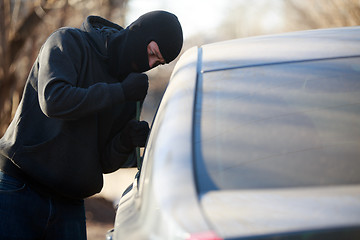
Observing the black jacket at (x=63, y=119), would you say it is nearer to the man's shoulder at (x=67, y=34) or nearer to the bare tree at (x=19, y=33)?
the man's shoulder at (x=67, y=34)

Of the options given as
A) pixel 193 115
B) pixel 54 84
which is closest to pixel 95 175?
pixel 54 84

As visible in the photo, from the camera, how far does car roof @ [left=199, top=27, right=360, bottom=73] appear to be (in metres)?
2.07

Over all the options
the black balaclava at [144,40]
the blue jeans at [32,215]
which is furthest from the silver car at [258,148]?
the black balaclava at [144,40]

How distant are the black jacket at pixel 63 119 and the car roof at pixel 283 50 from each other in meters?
0.66

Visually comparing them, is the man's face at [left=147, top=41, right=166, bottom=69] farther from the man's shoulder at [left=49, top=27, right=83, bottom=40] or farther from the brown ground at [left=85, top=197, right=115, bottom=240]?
the brown ground at [left=85, top=197, right=115, bottom=240]

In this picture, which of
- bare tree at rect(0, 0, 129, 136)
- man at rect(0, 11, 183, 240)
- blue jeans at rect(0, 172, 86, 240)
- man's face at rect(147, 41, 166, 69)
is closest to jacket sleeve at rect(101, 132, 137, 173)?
man at rect(0, 11, 183, 240)

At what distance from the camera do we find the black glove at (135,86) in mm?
2814

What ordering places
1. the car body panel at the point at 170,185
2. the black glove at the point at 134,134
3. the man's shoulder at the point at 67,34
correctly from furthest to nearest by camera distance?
1. the black glove at the point at 134,134
2. the man's shoulder at the point at 67,34
3. the car body panel at the point at 170,185

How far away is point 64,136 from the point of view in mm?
2754

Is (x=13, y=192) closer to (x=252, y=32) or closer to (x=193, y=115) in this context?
(x=193, y=115)

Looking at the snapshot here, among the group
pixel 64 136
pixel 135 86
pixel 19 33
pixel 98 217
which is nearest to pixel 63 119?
pixel 64 136

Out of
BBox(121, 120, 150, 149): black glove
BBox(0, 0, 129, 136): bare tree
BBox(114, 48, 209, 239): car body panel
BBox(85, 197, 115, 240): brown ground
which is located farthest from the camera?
BBox(0, 0, 129, 136): bare tree

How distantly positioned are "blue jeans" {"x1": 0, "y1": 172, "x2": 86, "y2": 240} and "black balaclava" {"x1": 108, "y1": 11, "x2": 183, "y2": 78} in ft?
2.58

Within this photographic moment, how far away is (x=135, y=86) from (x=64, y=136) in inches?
17.0
